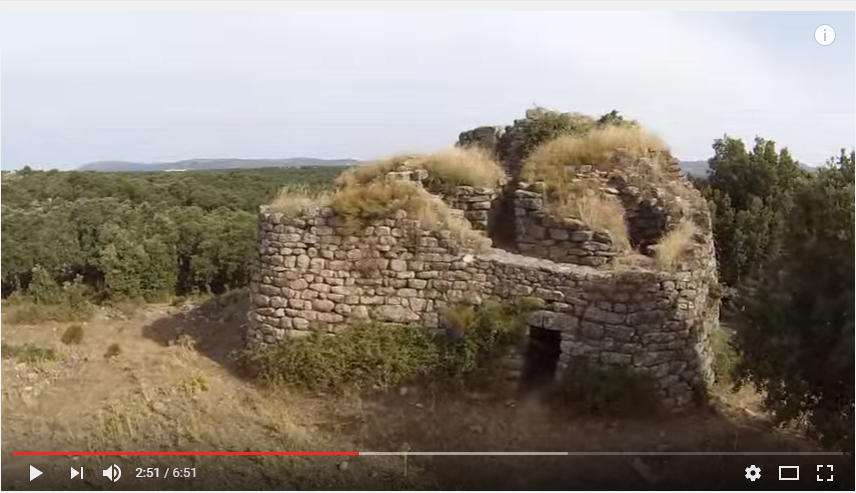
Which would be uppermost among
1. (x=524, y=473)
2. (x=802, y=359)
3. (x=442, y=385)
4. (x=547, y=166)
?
(x=547, y=166)

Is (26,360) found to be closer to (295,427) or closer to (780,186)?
(295,427)

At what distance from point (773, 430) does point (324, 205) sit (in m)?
5.46

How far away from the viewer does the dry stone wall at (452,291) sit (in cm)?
748

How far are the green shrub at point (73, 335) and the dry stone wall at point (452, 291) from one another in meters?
3.04

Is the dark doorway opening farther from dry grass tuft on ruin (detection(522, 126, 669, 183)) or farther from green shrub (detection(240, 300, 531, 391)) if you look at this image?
dry grass tuft on ruin (detection(522, 126, 669, 183))

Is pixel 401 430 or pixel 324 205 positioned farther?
pixel 324 205

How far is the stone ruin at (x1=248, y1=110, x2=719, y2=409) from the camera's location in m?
7.49

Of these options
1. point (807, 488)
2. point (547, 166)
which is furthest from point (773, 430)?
point (547, 166)

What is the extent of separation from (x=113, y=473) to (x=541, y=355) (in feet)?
15.0

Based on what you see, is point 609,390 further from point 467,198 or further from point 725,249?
point 725,249

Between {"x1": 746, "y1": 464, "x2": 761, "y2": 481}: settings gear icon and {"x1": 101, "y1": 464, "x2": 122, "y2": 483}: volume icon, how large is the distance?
Answer: 5483 millimetres

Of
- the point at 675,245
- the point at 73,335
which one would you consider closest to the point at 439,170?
the point at 675,245

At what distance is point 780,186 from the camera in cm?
1526

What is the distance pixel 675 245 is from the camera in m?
7.94
